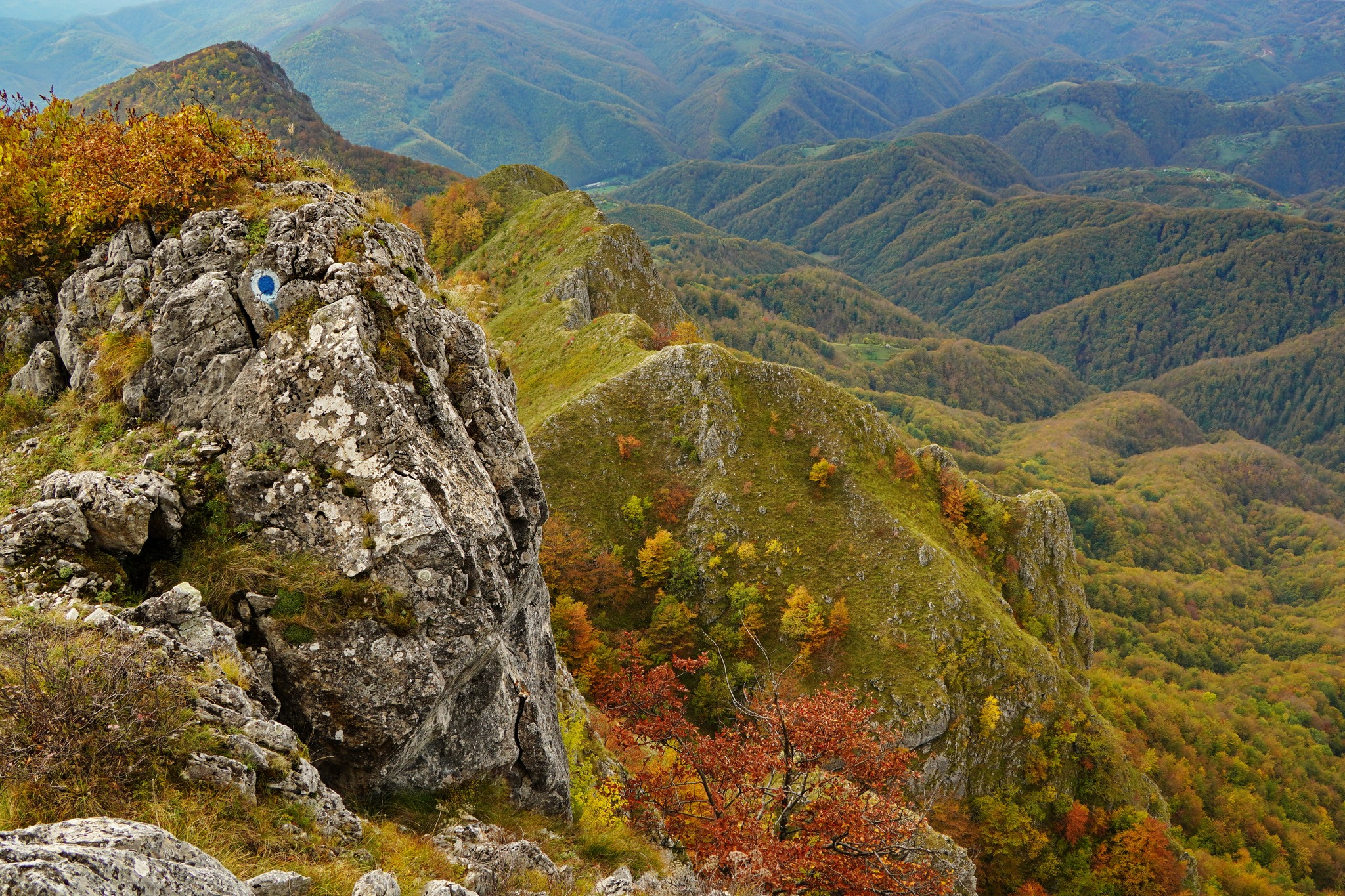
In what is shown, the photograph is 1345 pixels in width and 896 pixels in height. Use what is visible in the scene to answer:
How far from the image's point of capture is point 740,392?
174 feet

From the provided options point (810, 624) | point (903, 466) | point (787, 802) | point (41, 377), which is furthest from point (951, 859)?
point (903, 466)

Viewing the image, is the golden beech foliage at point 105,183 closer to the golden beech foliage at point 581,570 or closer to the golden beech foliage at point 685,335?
the golden beech foliage at point 581,570

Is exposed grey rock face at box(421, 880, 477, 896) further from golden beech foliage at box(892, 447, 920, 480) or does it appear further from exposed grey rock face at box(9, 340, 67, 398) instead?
golden beech foliage at box(892, 447, 920, 480)

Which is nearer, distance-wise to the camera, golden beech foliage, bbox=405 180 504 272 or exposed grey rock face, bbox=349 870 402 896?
exposed grey rock face, bbox=349 870 402 896

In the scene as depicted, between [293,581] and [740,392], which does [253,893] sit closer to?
[293,581]

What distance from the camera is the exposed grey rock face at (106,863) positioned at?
470cm

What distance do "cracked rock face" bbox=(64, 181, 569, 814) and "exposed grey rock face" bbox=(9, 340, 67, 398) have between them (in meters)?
0.37

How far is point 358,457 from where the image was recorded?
11.3m

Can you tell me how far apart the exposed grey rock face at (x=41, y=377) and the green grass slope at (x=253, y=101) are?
13876 cm

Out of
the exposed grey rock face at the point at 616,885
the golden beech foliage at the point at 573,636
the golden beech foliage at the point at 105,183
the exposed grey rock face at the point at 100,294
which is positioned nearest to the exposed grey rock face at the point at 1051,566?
the golden beech foliage at the point at 573,636

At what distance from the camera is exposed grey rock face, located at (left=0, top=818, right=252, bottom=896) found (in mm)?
4703

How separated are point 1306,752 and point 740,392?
152990 mm

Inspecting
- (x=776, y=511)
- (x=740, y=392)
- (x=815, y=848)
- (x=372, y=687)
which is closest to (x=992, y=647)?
(x=776, y=511)

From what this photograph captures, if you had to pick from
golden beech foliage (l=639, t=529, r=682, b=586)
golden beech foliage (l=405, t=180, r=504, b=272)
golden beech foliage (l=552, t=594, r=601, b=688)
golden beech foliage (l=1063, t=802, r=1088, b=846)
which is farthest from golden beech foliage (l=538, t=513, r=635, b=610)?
golden beech foliage (l=405, t=180, r=504, b=272)
